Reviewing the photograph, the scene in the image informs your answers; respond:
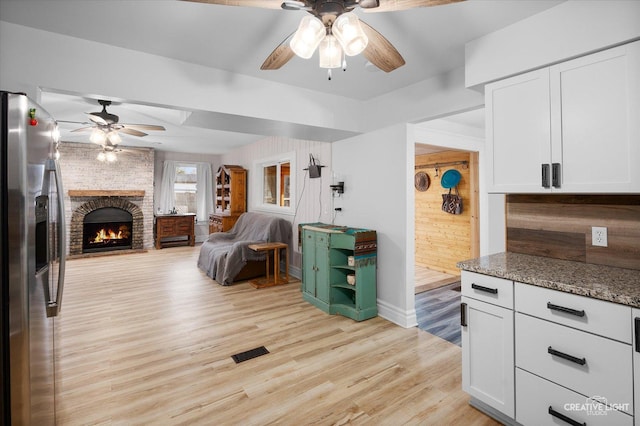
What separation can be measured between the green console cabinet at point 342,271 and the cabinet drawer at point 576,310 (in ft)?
6.05

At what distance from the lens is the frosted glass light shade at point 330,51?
1541mm

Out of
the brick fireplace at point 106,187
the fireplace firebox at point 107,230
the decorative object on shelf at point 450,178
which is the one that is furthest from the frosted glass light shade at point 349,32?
the fireplace firebox at point 107,230

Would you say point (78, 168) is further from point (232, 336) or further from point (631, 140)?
point (631, 140)

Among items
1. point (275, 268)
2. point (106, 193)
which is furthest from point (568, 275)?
point (106, 193)

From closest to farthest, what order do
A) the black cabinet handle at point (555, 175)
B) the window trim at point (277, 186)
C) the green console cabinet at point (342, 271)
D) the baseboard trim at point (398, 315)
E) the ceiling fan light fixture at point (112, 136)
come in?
the black cabinet handle at point (555, 175)
the baseboard trim at point (398, 315)
the green console cabinet at point (342, 271)
the ceiling fan light fixture at point (112, 136)
the window trim at point (277, 186)

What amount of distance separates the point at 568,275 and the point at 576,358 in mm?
424

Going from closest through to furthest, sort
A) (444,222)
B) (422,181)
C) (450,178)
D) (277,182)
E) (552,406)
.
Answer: (552,406) → (450,178) → (444,222) → (277,182) → (422,181)

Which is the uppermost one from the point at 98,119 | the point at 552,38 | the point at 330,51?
the point at 98,119

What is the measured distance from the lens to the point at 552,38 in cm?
187

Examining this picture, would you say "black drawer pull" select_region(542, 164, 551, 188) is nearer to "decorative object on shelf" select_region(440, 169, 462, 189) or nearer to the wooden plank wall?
the wooden plank wall

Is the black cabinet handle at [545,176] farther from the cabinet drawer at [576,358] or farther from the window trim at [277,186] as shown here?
the window trim at [277,186]

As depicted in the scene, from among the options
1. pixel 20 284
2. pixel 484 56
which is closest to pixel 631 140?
pixel 484 56

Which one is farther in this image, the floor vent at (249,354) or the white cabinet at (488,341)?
the floor vent at (249,354)

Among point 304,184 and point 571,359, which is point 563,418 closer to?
point 571,359
